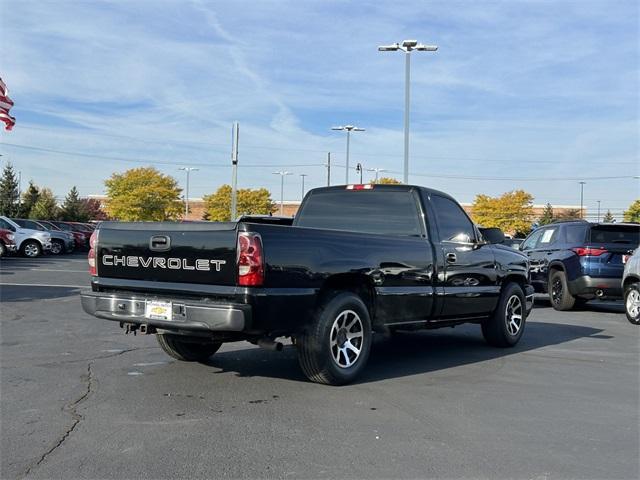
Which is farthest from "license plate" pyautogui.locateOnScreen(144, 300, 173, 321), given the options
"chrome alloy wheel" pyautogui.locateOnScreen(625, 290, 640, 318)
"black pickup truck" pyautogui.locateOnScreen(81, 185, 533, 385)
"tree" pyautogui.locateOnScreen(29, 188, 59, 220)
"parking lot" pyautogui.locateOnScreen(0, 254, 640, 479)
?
"tree" pyautogui.locateOnScreen(29, 188, 59, 220)

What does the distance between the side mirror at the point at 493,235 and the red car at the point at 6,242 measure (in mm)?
21842

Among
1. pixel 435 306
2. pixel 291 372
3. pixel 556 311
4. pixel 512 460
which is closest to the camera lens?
pixel 512 460

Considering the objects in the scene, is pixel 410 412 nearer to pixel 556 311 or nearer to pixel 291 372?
pixel 291 372

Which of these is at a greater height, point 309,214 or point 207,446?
point 309,214

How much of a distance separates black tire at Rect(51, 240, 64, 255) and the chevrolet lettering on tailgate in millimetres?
23973

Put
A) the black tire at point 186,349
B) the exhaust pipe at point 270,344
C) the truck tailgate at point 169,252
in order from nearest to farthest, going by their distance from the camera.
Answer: the truck tailgate at point 169,252 < the exhaust pipe at point 270,344 < the black tire at point 186,349

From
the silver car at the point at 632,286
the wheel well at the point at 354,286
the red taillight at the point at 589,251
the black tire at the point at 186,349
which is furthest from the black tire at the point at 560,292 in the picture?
the black tire at the point at 186,349

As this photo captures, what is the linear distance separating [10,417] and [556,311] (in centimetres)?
1060

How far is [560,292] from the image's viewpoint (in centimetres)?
1283

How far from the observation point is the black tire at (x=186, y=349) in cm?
676

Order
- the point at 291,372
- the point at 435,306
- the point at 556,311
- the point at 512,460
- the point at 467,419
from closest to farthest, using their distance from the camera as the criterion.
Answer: the point at 512,460, the point at 467,419, the point at 291,372, the point at 435,306, the point at 556,311

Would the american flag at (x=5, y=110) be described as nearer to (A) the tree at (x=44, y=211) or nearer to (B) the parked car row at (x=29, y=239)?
(B) the parked car row at (x=29, y=239)

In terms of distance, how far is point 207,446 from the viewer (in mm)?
4230

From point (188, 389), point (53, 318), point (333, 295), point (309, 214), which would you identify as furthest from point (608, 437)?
point (53, 318)
